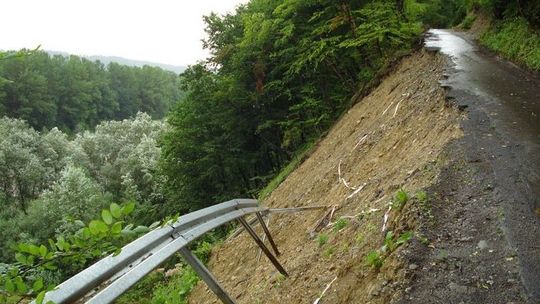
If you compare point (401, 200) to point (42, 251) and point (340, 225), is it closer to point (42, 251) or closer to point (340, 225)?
point (340, 225)

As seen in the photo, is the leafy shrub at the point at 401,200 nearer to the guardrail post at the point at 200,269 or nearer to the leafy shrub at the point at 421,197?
the leafy shrub at the point at 421,197

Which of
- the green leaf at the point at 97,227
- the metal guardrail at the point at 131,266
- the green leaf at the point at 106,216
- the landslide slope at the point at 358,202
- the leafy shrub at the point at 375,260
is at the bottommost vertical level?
the landslide slope at the point at 358,202

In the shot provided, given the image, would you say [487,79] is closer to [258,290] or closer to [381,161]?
[381,161]

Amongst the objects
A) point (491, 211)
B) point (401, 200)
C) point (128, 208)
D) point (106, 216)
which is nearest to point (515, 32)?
point (491, 211)

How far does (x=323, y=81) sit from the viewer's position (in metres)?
21.3

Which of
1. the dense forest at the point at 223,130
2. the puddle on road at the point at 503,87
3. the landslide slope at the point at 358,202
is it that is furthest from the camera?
the puddle on road at the point at 503,87

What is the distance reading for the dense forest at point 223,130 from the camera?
2.00 metres

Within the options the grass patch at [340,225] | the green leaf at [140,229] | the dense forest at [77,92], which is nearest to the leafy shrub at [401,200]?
the grass patch at [340,225]

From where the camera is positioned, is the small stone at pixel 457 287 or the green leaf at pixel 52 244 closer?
the green leaf at pixel 52 244

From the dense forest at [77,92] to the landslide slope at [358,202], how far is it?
49.6 metres

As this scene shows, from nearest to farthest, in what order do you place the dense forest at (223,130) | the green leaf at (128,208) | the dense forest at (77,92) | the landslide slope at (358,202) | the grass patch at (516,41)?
the green leaf at (128,208) < the dense forest at (223,130) < the landslide slope at (358,202) < the grass patch at (516,41) < the dense forest at (77,92)

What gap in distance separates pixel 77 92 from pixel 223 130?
85134mm

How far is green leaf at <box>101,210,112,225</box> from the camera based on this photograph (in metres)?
1.74

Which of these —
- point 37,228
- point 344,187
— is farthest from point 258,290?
point 37,228
